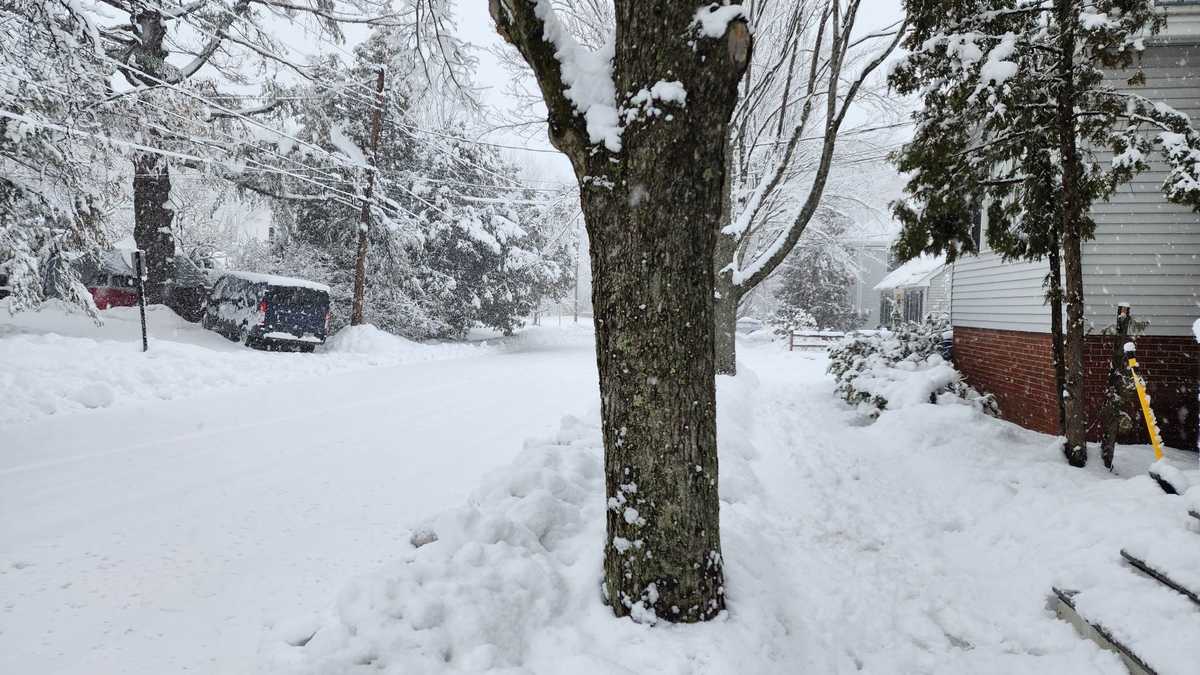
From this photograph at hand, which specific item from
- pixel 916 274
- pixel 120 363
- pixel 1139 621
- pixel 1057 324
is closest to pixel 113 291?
pixel 120 363

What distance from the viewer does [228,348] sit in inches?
547

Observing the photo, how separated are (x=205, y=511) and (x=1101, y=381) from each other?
887 centimetres

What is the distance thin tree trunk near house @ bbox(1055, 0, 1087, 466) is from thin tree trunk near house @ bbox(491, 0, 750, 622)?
4.22m

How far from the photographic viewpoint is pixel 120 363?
959 cm

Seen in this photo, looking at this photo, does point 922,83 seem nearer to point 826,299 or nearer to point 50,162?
point 50,162

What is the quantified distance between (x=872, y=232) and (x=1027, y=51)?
26226 millimetres

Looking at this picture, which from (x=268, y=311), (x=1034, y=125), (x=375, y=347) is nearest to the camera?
(x=1034, y=125)

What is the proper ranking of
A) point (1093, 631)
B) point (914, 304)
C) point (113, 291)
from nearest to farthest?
point (1093, 631)
point (113, 291)
point (914, 304)

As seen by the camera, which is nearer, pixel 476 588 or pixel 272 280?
pixel 476 588

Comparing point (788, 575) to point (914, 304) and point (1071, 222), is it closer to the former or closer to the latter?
point (1071, 222)

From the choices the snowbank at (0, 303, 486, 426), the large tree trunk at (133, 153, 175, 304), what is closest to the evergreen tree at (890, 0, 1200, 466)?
the snowbank at (0, 303, 486, 426)

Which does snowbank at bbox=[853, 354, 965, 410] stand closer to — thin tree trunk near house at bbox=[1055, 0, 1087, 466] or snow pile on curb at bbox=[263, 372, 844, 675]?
thin tree trunk near house at bbox=[1055, 0, 1087, 466]

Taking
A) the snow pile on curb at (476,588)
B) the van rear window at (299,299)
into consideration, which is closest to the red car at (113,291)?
the van rear window at (299,299)

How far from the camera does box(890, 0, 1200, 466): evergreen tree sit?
497cm
